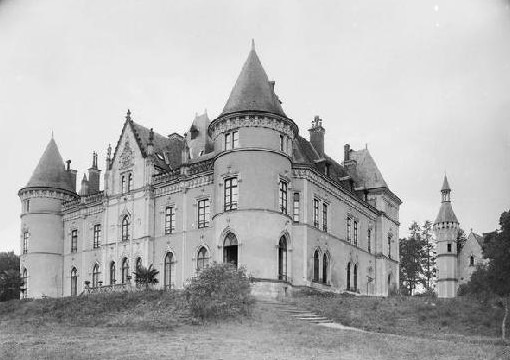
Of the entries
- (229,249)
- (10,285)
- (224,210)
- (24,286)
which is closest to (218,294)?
(229,249)

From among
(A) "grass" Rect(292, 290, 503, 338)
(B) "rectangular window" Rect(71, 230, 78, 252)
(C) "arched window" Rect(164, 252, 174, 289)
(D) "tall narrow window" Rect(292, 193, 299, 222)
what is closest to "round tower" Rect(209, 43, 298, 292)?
(D) "tall narrow window" Rect(292, 193, 299, 222)

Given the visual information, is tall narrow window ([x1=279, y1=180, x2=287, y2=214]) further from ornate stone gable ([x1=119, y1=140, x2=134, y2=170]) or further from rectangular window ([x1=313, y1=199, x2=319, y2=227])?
ornate stone gable ([x1=119, y1=140, x2=134, y2=170])

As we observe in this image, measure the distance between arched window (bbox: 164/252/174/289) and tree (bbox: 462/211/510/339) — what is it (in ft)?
71.5

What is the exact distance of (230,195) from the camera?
41.2 meters

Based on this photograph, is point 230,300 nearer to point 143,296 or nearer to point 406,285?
point 143,296

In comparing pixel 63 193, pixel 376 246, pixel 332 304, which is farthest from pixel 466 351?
pixel 63 193

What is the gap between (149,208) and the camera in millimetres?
47531

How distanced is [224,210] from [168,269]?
7473 mm

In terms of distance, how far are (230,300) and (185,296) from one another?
2.97m

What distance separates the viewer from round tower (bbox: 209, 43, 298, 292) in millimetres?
39719

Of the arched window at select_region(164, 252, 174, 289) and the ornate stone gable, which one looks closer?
the arched window at select_region(164, 252, 174, 289)

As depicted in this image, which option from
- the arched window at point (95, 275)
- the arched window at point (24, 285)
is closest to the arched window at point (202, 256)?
the arched window at point (95, 275)

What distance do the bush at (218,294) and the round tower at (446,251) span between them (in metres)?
46.7

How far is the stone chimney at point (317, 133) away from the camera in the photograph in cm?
5125
